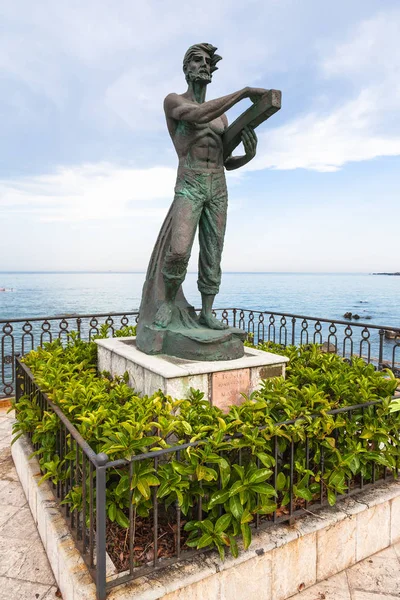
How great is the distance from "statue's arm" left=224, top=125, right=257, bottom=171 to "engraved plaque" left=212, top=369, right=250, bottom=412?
228 centimetres

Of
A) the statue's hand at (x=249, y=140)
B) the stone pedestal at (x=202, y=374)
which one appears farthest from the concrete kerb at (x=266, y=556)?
the statue's hand at (x=249, y=140)

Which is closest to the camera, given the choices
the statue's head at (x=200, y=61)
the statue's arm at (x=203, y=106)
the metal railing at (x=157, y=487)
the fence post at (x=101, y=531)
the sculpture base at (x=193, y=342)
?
the fence post at (x=101, y=531)

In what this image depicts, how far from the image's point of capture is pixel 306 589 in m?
2.59

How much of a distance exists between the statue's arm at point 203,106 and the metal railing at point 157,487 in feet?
9.11

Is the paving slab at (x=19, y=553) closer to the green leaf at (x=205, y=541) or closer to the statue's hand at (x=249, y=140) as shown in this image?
the green leaf at (x=205, y=541)

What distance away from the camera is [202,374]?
3.59 meters

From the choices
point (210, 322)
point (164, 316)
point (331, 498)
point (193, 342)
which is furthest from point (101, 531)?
point (210, 322)

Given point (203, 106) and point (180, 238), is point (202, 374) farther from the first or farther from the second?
point (203, 106)

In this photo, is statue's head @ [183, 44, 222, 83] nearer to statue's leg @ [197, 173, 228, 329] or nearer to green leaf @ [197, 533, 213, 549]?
A: statue's leg @ [197, 173, 228, 329]

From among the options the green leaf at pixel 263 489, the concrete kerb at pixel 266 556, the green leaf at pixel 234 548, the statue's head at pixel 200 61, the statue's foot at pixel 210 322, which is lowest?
the concrete kerb at pixel 266 556

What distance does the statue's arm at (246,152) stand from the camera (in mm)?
4004

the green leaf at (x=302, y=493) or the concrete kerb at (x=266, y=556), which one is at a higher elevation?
the green leaf at (x=302, y=493)

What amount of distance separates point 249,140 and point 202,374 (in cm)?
238

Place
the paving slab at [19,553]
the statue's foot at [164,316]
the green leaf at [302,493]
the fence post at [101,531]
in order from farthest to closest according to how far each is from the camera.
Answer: the statue's foot at [164,316] < the green leaf at [302,493] < the paving slab at [19,553] < the fence post at [101,531]
